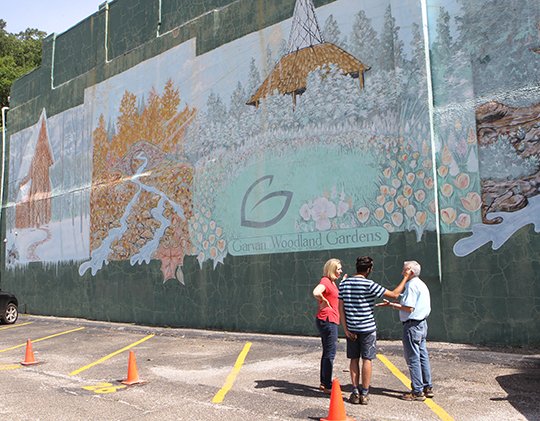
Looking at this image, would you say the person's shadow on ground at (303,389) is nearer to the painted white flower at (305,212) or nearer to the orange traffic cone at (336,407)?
the orange traffic cone at (336,407)

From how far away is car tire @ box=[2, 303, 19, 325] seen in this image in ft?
61.9

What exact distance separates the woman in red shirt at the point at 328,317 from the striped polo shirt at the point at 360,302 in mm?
524

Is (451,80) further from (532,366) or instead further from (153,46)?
(153,46)

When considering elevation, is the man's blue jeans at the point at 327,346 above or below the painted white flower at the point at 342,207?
below

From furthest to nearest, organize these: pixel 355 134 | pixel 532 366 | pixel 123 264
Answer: pixel 123 264
pixel 355 134
pixel 532 366

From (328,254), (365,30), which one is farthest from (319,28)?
(328,254)

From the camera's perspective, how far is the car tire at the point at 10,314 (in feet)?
61.9

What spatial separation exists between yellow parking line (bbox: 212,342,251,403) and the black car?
419 inches

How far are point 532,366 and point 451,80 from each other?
224 inches

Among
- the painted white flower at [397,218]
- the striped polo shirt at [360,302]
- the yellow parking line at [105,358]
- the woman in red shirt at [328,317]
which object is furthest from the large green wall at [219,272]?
the striped polo shirt at [360,302]

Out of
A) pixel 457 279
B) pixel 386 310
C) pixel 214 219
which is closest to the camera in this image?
pixel 457 279

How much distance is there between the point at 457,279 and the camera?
10.9m

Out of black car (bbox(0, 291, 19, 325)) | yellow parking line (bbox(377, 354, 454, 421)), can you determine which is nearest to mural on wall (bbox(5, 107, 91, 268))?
black car (bbox(0, 291, 19, 325))

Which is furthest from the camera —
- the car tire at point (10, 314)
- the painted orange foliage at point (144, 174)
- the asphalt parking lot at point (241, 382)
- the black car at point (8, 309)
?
the car tire at point (10, 314)
